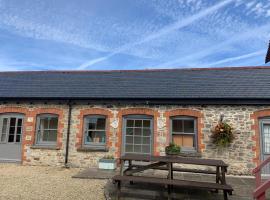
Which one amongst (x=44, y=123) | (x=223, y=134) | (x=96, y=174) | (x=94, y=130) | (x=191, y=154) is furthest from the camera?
(x=44, y=123)

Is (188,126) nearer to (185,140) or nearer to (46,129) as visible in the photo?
(185,140)

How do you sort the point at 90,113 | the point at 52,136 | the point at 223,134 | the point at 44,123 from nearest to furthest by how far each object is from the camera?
the point at 223,134 < the point at 90,113 < the point at 52,136 < the point at 44,123

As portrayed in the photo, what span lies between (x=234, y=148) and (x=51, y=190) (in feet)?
22.5

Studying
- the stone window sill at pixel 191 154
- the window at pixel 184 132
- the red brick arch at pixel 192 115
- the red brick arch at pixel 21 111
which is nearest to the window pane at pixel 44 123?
the red brick arch at pixel 21 111

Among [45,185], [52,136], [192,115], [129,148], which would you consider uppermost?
[192,115]

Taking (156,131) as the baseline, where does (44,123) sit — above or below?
above

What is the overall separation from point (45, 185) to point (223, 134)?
6.58 m

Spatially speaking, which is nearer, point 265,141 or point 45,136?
point 265,141

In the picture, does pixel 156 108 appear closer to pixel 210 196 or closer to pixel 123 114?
pixel 123 114

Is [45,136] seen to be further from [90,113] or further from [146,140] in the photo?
[146,140]

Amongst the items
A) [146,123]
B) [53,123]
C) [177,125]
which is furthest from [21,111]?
[177,125]

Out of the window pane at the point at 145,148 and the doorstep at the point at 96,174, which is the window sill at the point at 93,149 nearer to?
the doorstep at the point at 96,174

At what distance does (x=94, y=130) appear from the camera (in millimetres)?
9844

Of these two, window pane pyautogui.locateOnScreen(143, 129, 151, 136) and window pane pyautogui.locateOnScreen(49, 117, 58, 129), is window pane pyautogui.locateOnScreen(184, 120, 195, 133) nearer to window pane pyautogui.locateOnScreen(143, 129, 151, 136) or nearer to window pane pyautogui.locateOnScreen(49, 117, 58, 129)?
window pane pyautogui.locateOnScreen(143, 129, 151, 136)
